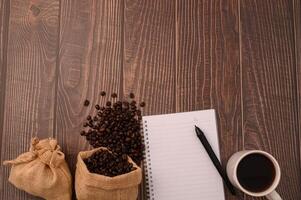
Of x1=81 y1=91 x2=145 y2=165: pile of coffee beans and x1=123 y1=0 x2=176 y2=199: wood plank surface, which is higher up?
x1=123 y1=0 x2=176 y2=199: wood plank surface

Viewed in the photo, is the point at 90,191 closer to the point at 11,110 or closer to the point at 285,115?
the point at 11,110

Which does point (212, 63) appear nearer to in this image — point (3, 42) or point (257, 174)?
point (257, 174)

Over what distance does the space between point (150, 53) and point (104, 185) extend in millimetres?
374

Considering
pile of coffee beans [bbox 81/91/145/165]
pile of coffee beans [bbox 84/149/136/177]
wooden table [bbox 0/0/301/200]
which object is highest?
wooden table [bbox 0/0/301/200]

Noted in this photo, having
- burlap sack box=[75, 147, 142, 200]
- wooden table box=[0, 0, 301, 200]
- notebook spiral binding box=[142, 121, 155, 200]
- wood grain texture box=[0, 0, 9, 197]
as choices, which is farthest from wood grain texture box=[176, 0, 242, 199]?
wood grain texture box=[0, 0, 9, 197]

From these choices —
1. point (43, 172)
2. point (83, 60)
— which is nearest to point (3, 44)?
point (83, 60)

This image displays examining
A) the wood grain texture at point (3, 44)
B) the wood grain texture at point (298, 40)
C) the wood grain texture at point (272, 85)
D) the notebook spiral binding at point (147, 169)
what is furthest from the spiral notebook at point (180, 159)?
the wood grain texture at point (3, 44)

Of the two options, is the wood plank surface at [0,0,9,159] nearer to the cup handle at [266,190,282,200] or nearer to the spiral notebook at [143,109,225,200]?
the spiral notebook at [143,109,225,200]

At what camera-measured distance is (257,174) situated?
84cm

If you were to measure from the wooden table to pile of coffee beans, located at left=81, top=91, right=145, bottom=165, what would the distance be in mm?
27

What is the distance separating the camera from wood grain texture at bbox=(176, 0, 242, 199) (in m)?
0.96

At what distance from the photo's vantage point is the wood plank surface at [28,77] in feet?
3.07

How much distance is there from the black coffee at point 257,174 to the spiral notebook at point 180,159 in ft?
0.30

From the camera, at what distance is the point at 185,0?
0.99m
